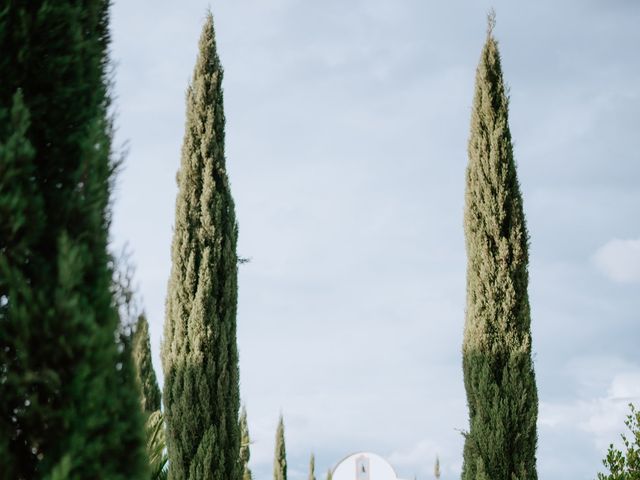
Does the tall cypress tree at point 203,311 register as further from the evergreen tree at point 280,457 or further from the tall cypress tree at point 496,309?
the evergreen tree at point 280,457

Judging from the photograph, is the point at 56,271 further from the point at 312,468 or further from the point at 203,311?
the point at 312,468

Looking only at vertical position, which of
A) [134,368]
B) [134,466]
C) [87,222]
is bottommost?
[134,466]

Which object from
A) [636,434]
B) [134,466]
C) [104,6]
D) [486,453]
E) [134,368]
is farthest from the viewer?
[486,453]

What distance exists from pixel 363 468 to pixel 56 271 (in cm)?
831

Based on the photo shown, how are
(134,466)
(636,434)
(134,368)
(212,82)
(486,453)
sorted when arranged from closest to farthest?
(134,466), (134,368), (636,434), (486,453), (212,82)

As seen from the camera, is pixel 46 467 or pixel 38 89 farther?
pixel 38 89

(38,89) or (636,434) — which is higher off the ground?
(38,89)

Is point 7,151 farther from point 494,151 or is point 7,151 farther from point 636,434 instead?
point 494,151

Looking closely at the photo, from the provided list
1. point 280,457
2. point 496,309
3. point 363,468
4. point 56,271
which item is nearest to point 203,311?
point 363,468

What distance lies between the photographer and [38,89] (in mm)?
3551

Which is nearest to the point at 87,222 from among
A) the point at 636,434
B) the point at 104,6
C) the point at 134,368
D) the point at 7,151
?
the point at 7,151

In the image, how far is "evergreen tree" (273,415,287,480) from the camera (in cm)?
2627

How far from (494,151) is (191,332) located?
574cm

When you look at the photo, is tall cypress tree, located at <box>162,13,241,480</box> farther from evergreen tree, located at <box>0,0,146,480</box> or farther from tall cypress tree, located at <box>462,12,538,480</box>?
evergreen tree, located at <box>0,0,146,480</box>
